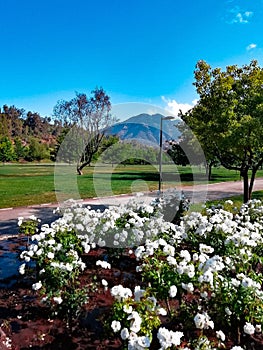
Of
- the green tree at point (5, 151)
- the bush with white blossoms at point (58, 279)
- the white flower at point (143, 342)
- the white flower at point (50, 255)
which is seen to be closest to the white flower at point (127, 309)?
the white flower at point (143, 342)

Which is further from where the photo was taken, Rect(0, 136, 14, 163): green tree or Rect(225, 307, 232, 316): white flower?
Rect(0, 136, 14, 163): green tree

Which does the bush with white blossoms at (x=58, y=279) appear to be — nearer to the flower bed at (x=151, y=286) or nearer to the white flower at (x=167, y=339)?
the flower bed at (x=151, y=286)

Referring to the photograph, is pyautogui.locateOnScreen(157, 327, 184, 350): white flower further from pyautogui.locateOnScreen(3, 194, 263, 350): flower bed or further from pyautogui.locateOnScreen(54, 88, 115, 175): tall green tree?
pyautogui.locateOnScreen(54, 88, 115, 175): tall green tree

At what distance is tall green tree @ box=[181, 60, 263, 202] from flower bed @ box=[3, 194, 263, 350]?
525cm

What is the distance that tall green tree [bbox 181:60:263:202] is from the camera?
31.7ft

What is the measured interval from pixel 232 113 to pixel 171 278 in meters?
8.00

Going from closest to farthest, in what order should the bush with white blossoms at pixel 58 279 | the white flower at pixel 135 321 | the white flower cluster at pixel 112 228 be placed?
the white flower at pixel 135 321, the bush with white blossoms at pixel 58 279, the white flower cluster at pixel 112 228

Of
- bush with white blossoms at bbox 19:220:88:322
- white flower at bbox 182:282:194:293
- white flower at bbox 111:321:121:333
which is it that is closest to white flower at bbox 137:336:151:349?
white flower at bbox 111:321:121:333

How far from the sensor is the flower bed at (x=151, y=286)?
2736 millimetres

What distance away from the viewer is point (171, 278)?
303cm

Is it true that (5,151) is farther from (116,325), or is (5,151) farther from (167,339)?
(167,339)

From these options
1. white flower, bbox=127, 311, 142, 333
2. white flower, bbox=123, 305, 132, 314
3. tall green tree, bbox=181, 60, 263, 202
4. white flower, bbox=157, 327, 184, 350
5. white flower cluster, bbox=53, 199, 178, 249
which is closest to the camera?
white flower, bbox=157, 327, 184, 350

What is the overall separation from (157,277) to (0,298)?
8.65 feet

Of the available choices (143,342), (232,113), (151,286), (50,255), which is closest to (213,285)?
(151,286)
